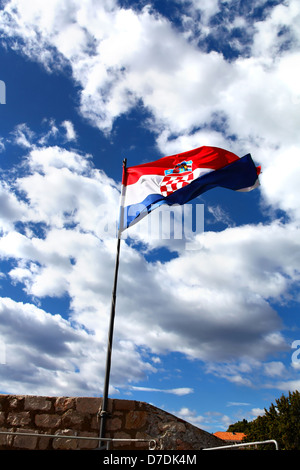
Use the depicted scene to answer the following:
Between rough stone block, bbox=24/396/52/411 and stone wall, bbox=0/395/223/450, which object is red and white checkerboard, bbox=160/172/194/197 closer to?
stone wall, bbox=0/395/223/450

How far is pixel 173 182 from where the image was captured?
28.3 ft

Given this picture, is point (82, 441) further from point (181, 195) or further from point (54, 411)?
point (181, 195)

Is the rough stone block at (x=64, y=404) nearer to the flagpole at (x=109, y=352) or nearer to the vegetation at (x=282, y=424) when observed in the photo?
the flagpole at (x=109, y=352)

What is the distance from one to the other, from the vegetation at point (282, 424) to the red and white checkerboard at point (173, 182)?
35.3 metres

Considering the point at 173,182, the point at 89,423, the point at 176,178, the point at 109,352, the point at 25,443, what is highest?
the point at 176,178

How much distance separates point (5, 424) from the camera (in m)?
5.89

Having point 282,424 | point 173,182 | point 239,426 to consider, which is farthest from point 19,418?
point 239,426

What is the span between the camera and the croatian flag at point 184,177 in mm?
8422

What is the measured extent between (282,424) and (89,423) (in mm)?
39463

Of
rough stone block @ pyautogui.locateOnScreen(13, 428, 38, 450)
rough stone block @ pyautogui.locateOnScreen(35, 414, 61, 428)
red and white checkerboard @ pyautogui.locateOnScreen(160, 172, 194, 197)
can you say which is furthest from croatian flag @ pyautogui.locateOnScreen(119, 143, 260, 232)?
rough stone block @ pyautogui.locateOnScreen(13, 428, 38, 450)

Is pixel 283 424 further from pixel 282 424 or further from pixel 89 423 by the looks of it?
pixel 89 423
